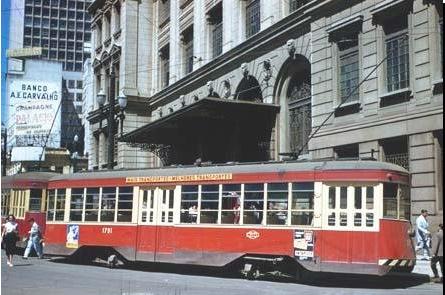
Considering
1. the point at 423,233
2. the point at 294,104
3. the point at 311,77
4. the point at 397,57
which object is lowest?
the point at 423,233

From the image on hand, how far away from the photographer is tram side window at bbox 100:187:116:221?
1884 cm

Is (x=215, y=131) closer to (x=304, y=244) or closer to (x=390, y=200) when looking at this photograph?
(x=304, y=244)

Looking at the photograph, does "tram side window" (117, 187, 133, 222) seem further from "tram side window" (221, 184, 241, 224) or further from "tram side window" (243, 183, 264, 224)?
"tram side window" (243, 183, 264, 224)

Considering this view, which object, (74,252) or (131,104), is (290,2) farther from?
(131,104)

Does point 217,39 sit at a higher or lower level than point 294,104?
higher

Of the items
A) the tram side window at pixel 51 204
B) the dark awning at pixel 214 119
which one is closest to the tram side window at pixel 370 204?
the tram side window at pixel 51 204

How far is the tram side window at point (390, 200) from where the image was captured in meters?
14.4

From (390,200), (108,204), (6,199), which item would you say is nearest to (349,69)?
(390,200)

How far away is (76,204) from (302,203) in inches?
307

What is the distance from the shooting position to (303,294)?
12.5 metres

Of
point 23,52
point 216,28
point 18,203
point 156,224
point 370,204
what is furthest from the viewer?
point 216,28

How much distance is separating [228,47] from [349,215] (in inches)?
750

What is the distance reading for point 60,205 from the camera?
67.5 feet

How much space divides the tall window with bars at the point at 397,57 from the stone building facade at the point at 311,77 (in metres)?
0.04
